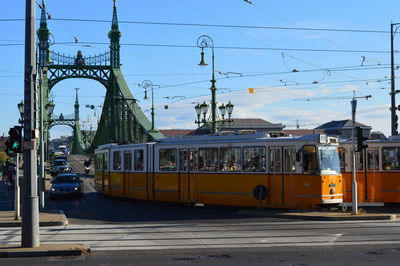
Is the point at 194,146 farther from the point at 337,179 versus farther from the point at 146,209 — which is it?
the point at 337,179

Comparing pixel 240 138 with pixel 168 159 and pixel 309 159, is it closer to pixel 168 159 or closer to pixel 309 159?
pixel 309 159

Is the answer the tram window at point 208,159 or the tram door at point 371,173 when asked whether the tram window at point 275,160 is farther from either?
the tram door at point 371,173

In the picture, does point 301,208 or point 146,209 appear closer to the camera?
point 301,208

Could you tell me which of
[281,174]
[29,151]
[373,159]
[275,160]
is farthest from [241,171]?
[29,151]

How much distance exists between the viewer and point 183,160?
23062 mm

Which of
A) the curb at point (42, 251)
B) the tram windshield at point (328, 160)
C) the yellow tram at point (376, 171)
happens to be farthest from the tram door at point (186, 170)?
the curb at point (42, 251)

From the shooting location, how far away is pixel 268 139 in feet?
67.1

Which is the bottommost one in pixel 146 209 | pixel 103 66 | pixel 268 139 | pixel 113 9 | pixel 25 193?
pixel 146 209

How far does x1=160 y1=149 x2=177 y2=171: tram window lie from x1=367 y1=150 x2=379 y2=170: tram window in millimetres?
7691

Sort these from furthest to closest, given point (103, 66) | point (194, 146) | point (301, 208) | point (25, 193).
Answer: point (103, 66)
point (194, 146)
point (301, 208)
point (25, 193)

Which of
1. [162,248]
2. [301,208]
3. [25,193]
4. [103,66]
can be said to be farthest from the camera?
Answer: [103,66]

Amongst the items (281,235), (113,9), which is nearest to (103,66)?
A: (113,9)

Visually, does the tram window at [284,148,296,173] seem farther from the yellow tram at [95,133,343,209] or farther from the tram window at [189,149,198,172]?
the tram window at [189,149,198,172]

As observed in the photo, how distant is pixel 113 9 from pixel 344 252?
59735 millimetres
